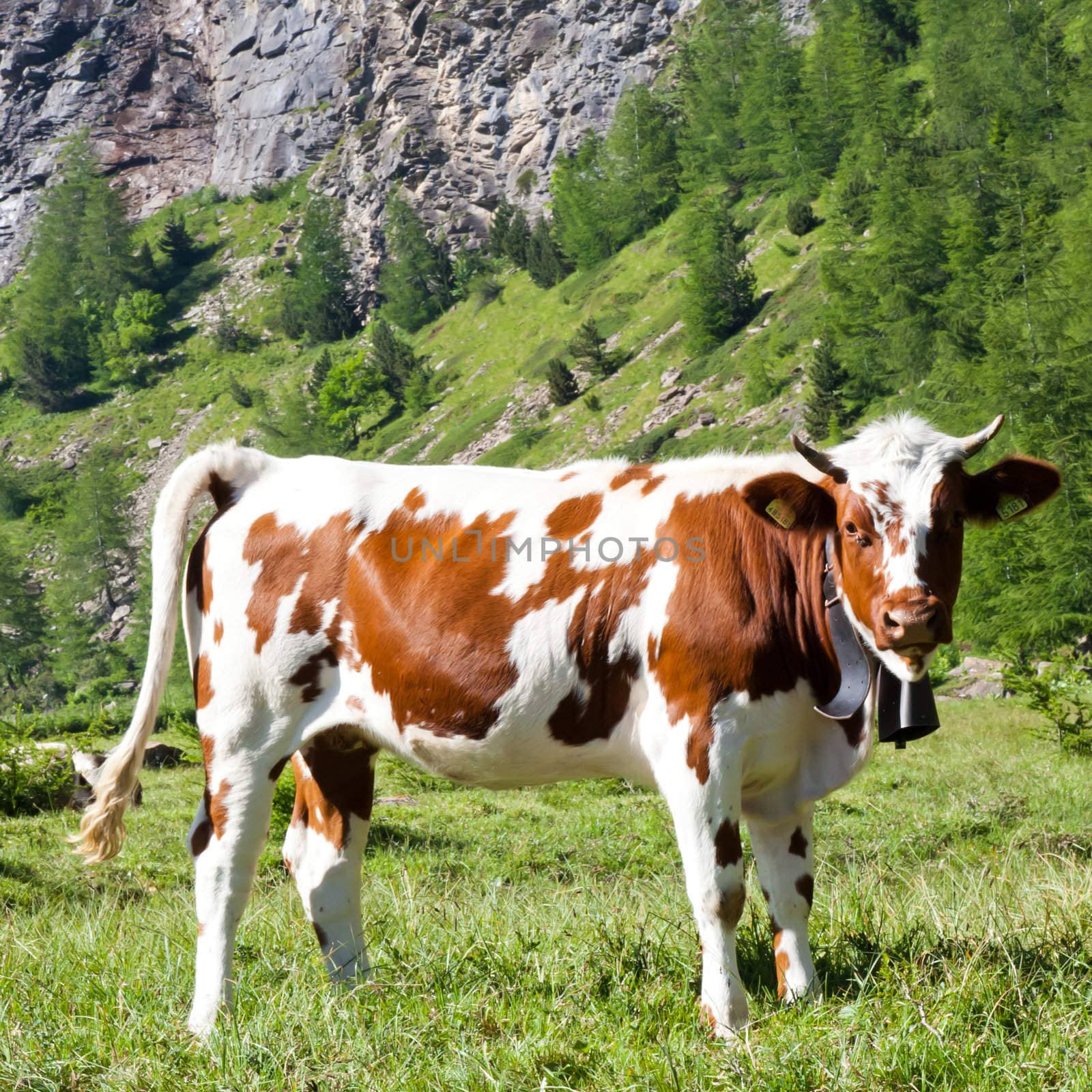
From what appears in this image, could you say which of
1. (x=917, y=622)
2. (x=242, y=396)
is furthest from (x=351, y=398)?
(x=917, y=622)

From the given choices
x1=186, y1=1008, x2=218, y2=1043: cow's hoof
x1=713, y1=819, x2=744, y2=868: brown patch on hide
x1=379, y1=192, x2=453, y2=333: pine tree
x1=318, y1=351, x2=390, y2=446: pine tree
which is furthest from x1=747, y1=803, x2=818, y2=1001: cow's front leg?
x1=379, y1=192, x2=453, y2=333: pine tree

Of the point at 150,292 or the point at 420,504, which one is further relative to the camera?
the point at 150,292

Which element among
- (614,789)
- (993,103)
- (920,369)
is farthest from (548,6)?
(614,789)

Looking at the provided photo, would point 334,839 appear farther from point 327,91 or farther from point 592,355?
point 327,91

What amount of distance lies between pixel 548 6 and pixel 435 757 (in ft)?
401

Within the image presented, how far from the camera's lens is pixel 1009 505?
12.7 ft

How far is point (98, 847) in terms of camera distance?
4.50 m

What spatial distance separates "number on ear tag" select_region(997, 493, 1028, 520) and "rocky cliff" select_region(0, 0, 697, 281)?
112 metres

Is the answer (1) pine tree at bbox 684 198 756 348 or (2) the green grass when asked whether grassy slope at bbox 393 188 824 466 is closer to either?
(1) pine tree at bbox 684 198 756 348

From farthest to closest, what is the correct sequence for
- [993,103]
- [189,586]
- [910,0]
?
[910,0] → [993,103] → [189,586]

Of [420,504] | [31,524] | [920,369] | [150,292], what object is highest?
[150,292]

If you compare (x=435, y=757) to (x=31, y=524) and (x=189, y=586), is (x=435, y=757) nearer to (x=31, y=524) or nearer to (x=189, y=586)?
(x=189, y=586)

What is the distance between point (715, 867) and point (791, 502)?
125 centimetres

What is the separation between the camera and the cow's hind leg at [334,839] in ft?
14.7
